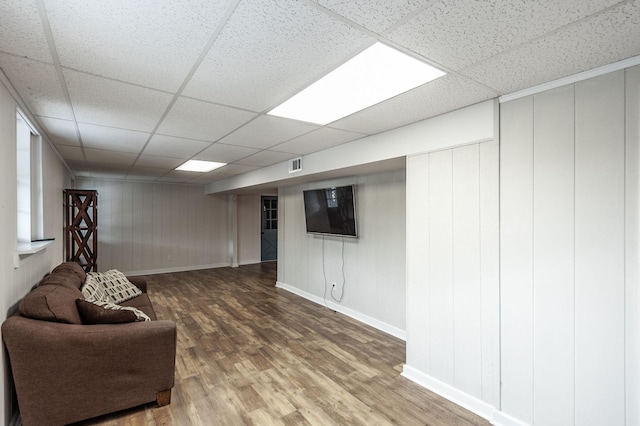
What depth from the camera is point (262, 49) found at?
4.96 feet

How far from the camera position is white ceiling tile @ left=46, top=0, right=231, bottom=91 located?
3.93 ft

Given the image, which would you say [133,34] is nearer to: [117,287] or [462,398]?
[462,398]

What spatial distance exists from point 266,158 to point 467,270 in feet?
10.1

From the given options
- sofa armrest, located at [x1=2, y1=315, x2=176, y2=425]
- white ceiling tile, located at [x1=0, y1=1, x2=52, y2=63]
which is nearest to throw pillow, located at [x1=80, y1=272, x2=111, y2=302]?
sofa armrest, located at [x1=2, y1=315, x2=176, y2=425]

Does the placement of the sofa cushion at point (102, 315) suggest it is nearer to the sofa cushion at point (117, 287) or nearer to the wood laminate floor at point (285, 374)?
the wood laminate floor at point (285, 374)

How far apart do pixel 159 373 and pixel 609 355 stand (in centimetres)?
289

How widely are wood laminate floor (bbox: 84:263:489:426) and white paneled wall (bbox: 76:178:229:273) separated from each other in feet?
9.95

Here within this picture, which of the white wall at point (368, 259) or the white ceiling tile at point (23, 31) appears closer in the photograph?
the white ceiling tile at point (23, 31)

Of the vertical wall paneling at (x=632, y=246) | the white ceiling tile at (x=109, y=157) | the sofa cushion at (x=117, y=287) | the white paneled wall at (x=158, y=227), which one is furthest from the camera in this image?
the white paneled wall at (x=158, y=227)

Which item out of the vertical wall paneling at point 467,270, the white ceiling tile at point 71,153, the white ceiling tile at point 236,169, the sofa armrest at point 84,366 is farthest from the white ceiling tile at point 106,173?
the vertical wall paneling at point 467,270

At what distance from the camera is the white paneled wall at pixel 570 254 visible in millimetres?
1642

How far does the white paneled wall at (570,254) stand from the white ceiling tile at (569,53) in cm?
16

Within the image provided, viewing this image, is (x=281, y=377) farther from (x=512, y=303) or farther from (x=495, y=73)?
(x=495, y=73)

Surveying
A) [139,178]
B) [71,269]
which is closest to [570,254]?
[71,269]
